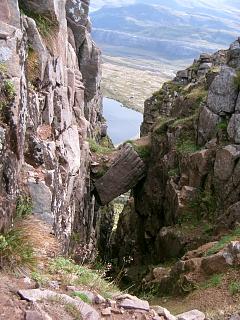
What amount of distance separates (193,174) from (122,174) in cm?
678

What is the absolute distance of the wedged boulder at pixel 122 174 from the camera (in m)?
32.2

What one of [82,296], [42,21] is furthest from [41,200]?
[42,21]

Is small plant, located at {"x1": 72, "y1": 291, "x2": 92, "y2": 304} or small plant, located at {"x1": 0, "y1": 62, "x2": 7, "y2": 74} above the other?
small plant, located at {"x1": 0, "y1": 62, "x2": 7, "y2": 74}

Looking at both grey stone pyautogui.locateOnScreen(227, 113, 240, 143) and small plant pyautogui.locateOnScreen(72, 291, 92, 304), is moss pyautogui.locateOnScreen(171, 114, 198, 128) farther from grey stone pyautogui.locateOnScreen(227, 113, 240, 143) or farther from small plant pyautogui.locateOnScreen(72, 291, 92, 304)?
small plant pyautogui.locateOnScreen(72, 291, 92, 304)

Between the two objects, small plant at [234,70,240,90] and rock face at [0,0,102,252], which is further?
small plant at [234,70,240,90]

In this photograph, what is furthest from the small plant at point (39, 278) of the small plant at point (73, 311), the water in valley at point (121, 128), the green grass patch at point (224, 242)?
the water in valley at point (121, 128)

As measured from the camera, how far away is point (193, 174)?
87.5 feet

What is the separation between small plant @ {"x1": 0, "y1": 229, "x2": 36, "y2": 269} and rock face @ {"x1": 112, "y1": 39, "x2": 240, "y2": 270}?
13.1m

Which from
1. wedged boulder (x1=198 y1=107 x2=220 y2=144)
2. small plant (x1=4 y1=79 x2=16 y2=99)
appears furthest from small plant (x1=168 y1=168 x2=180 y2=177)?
small plant (x1=4 y1=79 x2=16 y2=99)

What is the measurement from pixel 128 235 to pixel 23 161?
72.3ft

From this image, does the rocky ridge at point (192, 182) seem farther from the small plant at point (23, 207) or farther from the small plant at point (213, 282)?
the small plant at point (23, 207)

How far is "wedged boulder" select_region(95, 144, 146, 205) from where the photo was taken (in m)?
32.2

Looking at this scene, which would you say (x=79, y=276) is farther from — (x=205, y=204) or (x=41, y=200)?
(x=205, y=204)

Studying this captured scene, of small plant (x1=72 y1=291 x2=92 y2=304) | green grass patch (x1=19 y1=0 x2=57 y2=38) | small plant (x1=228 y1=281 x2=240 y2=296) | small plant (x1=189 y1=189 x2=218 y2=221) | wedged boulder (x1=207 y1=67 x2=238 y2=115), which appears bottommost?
small plant (x1=189 y1=189 x2=218 y2=221)
